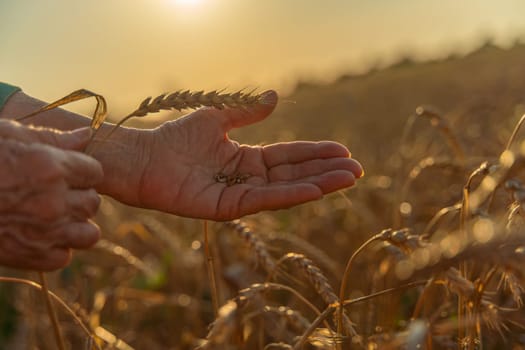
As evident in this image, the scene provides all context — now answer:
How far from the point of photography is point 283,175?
8.57 feet

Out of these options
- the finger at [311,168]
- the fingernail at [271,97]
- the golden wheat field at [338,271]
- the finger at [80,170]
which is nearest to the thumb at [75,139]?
the finger at [80,170]

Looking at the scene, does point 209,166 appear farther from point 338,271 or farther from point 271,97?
point 338,271

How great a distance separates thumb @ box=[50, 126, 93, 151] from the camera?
1.83 metres

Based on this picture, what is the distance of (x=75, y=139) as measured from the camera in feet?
6.04

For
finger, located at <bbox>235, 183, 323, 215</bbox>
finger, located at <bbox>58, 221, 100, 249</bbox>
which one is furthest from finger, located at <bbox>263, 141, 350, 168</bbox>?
finger, located at <bbox>58, 221, 100, 249</bbox>

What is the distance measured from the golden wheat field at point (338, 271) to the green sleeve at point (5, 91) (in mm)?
737

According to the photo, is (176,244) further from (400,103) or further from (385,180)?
(400,103)

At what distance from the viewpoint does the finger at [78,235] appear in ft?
5.54

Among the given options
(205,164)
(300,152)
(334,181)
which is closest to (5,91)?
(205,164)

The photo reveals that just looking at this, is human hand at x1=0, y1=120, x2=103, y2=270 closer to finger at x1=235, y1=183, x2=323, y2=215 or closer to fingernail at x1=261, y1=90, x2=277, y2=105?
finger at x1=235, y1=183, x2=323, y2=215

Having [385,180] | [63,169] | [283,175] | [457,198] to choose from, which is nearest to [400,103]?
[385,180]

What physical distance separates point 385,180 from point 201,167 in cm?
262

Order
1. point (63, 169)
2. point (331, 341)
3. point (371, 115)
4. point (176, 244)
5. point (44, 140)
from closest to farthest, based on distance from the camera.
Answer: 1. point (63, 169)
2. point (331, 341)
3. point (44, 140)
4. point (176, 244)
5. point (371, 115)

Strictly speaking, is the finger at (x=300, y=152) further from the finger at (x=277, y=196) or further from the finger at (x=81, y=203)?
the finger at (x=81, y=203)
